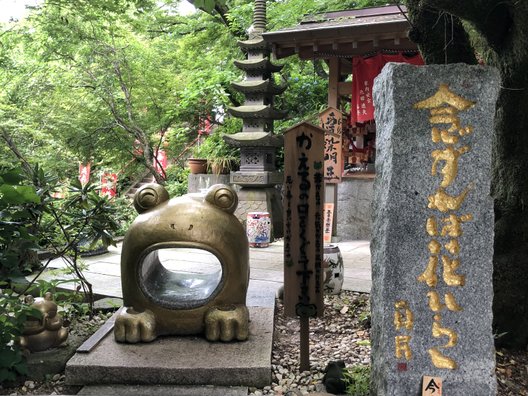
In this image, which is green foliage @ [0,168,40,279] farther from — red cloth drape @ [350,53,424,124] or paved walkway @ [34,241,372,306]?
red cloth drape @ [350,53,424,124]

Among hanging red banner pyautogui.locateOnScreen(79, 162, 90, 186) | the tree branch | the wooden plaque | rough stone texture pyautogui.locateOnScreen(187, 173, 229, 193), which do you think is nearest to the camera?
the tree branch

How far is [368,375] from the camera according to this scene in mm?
2949

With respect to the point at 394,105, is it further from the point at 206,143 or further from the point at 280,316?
the point at 206,143

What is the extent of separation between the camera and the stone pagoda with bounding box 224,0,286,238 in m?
9.84

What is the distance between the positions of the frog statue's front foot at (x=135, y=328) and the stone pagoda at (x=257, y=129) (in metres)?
6.53

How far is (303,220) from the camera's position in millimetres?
3389

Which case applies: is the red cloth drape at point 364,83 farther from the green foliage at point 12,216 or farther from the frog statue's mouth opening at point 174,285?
the green foliage at point 12,216

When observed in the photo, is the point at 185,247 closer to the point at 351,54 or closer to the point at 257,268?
the point at 257,268

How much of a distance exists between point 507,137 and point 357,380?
2.12 metres

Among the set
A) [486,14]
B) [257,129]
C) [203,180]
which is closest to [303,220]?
[486,14]

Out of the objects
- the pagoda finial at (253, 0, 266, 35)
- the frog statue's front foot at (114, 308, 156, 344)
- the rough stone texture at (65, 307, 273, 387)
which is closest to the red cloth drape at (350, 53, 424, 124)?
the pagoda finial at (253, 0, 266, 35)

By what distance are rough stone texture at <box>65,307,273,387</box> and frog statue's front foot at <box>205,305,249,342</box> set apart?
119 millimetres

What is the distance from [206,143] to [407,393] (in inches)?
439

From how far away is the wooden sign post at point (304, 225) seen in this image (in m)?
3.32
